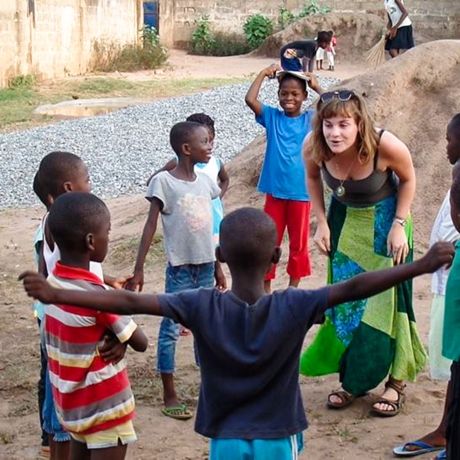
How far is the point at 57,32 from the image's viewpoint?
75.0 ft

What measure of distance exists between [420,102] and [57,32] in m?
16.0

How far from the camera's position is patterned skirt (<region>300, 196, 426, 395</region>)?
Answer: 15.6 feet

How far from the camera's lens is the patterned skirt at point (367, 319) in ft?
15.6

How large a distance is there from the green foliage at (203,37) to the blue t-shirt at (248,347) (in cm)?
2847

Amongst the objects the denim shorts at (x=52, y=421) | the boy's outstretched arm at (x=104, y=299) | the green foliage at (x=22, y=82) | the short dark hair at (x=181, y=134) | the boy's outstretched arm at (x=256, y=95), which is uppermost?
the boy's outstretched arm at (x=256, y=95)

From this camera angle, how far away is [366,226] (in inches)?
187

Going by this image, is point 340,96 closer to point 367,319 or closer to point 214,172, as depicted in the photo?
point 367,319

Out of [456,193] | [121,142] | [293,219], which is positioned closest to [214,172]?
[293,219]

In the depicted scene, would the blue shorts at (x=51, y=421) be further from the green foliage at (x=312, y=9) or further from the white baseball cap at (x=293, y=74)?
the green foliage at (x=312, y=9)

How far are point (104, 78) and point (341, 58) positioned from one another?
8.42 metres

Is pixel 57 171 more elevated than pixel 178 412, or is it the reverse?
pixel 57 171

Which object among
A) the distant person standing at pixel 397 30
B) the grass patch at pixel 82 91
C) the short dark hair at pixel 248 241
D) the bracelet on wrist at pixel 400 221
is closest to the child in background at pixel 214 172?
the bracelet on wrist at pixel 400 221

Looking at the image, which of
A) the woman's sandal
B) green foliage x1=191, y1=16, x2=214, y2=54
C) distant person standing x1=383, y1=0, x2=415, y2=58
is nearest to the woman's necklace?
the woman's sandal

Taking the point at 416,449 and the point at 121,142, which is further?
the point at 121,142
